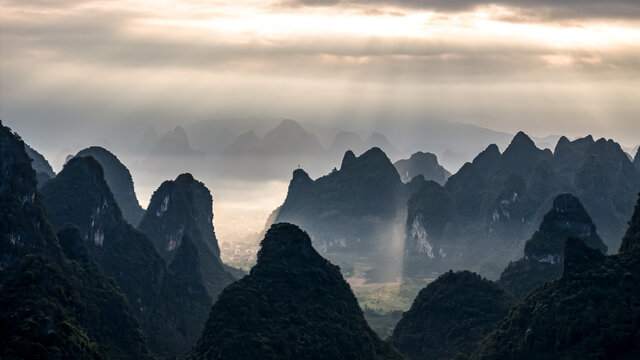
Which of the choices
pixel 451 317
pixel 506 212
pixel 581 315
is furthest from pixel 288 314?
pixel 506 212

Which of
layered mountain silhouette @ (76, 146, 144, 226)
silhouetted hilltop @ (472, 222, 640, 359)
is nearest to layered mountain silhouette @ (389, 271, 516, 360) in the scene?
silhouetted hilltop @ (472, 222, 640, 359)

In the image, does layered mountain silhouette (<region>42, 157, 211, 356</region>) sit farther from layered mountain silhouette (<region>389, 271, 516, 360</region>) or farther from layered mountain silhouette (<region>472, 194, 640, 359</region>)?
layered mountain silhouette (<region>472, 194, 640, 359</region>)

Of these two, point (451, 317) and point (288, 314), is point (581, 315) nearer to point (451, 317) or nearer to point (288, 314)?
point (288, 314)

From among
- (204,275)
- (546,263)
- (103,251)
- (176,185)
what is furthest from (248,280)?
(176,185)

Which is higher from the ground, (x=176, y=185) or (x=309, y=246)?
(x=176, y=185)

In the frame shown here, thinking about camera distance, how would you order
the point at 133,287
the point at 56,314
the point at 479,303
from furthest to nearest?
the point at 133,287, the point at 479,303, the point at 56,314

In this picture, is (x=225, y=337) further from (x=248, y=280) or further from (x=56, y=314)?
(x=56, y=314)

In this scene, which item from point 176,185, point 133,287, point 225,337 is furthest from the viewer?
point 176,185
